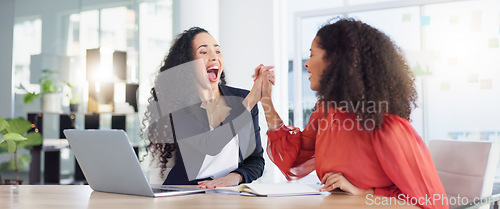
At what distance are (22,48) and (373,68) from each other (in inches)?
182

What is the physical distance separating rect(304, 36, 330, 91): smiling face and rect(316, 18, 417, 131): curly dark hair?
17mm

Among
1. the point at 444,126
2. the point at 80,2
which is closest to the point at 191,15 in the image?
the point at 80,2

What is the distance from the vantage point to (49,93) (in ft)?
16.3

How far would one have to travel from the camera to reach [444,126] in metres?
5.45

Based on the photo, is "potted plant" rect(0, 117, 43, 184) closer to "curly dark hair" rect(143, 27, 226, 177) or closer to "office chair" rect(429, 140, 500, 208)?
"curly dark hair" rect(143, 27, 226, 177)

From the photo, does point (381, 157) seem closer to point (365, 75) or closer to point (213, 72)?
point (365, 75)

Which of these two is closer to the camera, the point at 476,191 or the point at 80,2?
the point at 476,191

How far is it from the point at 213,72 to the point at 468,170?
1153 mm

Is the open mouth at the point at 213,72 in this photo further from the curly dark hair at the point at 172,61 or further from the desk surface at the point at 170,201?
the desk surface at the point at 170,201

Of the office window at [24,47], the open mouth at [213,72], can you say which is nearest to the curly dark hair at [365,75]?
the open mouth at [213,72]

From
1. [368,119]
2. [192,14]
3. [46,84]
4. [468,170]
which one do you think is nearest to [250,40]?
[192,14]

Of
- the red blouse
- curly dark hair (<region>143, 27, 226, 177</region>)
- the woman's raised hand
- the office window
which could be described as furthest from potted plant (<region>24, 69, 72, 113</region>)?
the red blouse

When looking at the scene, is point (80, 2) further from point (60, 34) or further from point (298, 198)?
point (298, 198)

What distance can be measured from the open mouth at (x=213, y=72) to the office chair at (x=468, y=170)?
1052mm
